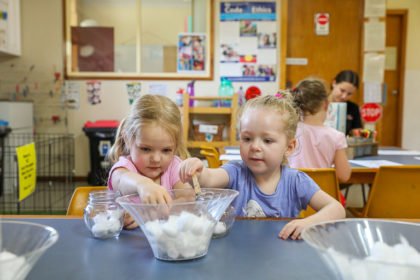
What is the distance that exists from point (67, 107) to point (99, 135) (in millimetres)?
770

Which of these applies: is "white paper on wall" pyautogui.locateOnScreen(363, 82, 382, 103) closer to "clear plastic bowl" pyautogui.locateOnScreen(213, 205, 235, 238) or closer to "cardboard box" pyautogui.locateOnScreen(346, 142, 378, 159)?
"cardboard box" pyautogui.locateOnScreen(346, 142, 378, 159)

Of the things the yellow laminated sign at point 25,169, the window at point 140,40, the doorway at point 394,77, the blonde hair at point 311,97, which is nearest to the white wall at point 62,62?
the window at point 140,40

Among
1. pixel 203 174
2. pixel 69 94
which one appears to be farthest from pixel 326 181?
pixel 69 94

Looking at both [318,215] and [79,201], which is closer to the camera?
[318,215]

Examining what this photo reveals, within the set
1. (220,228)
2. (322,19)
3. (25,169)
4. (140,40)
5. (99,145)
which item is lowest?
(99,145)

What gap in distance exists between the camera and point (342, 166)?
1.93m

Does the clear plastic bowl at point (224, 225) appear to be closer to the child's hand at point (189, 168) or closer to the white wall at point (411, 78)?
the child's hand at point (189, 168)

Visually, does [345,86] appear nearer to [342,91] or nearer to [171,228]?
[342,91]

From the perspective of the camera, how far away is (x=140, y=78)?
15.3 feet

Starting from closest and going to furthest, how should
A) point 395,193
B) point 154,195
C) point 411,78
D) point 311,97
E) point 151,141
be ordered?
1. point 154,195
2. point 151,141
3. point 395,193
4. point 311,97
5. point 411,78

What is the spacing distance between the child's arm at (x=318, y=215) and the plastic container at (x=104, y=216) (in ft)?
1.13

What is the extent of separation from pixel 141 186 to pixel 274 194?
19.5 inches

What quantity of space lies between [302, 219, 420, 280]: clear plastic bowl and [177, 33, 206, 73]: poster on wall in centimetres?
422

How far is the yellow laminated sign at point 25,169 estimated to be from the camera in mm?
1885
